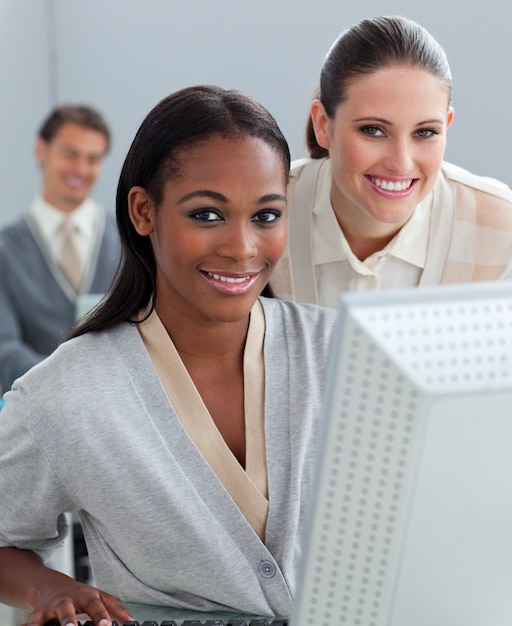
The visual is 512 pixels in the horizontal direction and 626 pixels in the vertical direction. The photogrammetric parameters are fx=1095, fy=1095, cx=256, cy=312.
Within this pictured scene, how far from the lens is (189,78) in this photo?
5.17m

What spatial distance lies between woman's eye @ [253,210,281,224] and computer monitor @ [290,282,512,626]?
542 mm

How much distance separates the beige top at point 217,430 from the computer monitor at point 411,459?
1.51 ft

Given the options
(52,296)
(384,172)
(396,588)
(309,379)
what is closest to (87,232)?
(52,296)

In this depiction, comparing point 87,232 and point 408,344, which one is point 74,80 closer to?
point 87,232

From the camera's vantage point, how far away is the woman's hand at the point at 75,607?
1.20m

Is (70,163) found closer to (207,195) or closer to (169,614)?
(207,195)

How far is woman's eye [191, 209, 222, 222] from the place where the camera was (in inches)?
52.9

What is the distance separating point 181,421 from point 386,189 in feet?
2.00

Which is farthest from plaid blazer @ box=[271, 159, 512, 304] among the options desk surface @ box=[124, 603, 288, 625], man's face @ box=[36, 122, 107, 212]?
man's face @ box=[36, 122, 107, 212]

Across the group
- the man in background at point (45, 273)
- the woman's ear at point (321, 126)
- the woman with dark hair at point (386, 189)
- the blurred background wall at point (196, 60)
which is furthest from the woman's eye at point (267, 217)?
the blurred background wall at point (196, 60)

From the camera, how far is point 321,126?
190 centimetres

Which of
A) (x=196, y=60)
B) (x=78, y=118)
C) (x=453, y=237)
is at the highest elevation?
(x=196, y=60)

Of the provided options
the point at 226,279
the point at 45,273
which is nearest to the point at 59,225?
the point at 45,273

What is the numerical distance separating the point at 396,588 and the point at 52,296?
285 cm
